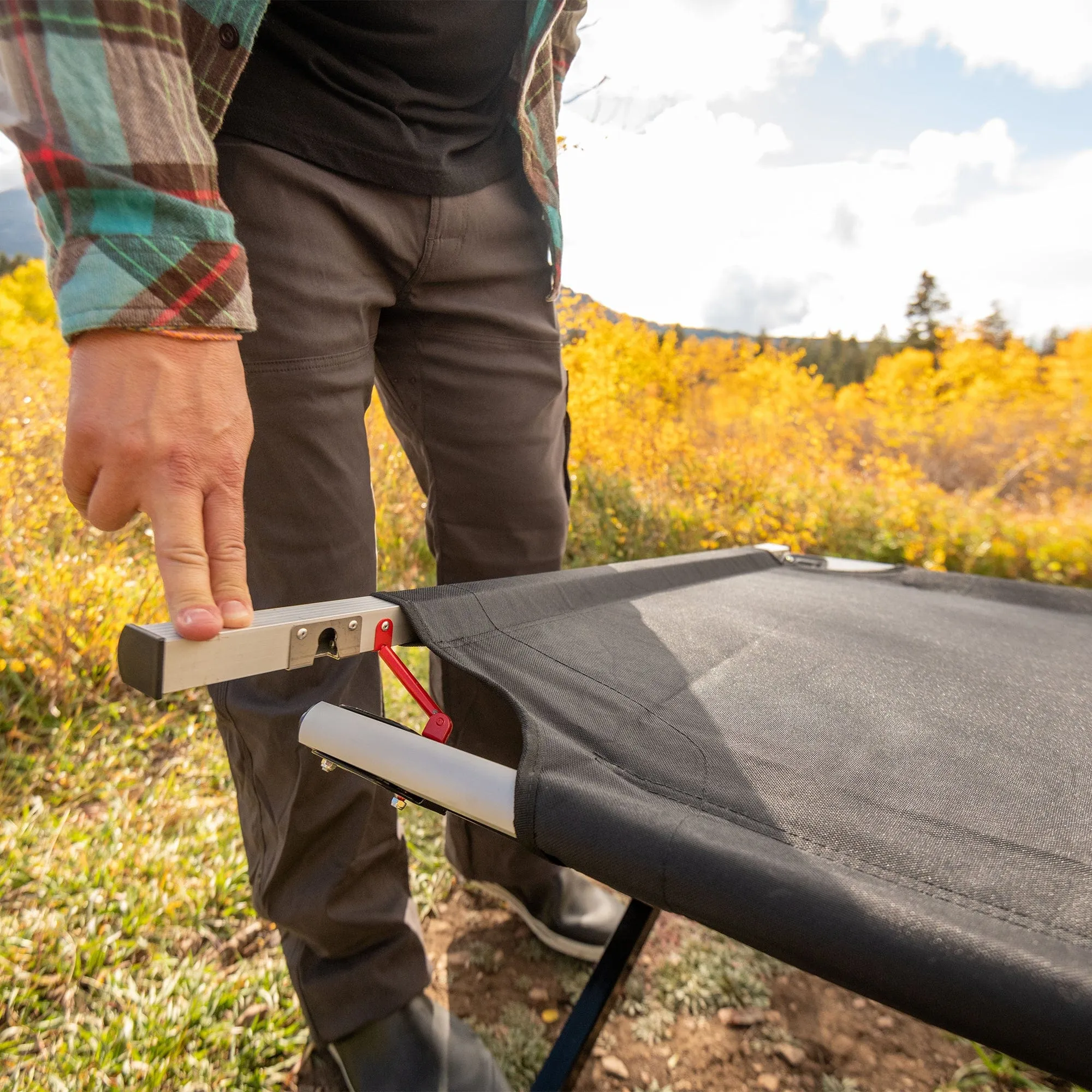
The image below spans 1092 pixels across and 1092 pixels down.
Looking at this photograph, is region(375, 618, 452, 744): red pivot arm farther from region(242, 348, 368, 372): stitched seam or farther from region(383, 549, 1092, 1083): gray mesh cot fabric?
region(242, 348, 368, 372): stitched seam

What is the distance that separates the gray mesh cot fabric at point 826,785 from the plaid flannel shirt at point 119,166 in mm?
387

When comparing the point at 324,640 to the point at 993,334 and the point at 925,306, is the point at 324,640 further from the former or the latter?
the point at 925,306

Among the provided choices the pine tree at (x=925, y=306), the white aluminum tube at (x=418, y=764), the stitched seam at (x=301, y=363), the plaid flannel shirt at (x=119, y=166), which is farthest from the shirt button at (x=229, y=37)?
the pine tree at (x=925, y=306)

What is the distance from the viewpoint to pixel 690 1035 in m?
1.36

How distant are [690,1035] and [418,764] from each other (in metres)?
1.07

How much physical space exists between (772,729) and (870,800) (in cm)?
14

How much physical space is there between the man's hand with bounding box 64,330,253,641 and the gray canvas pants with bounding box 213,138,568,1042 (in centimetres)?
25

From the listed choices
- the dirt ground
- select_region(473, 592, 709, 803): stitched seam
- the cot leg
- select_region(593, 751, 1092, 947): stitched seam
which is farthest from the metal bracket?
the dirt ground

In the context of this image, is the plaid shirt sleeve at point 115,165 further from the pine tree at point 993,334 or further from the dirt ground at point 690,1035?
the pine tree at point 993,334

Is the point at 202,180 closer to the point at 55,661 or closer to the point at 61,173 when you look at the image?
the point at 61,173

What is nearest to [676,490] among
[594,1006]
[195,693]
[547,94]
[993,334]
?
[195,693]

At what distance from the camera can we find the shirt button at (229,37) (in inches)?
31.3

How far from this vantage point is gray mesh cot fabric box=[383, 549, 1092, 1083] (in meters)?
0.47

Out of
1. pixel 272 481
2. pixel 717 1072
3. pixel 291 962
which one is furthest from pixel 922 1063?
pixel 272 481
